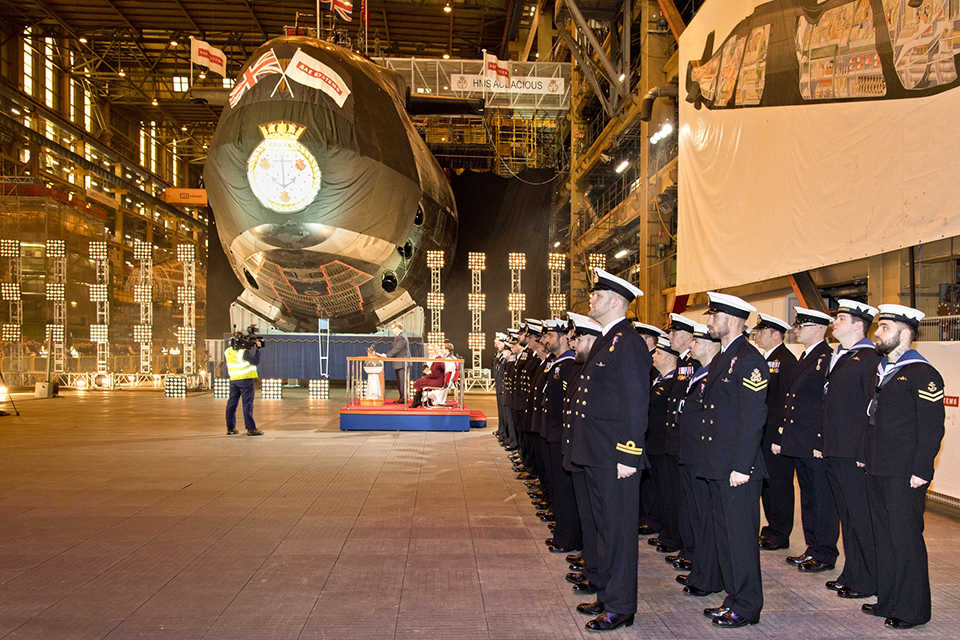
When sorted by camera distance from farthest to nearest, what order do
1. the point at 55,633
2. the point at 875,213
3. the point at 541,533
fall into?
the point at 875,213
the point at 541,533
the point at 55,633

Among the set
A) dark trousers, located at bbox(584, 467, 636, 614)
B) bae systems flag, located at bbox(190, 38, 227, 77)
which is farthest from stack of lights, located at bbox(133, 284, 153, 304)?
dark trousers, located at bbox(584, 467, 636, 614)

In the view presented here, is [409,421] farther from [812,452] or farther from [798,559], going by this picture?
[812,452]

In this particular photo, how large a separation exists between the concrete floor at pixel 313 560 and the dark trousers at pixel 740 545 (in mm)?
160

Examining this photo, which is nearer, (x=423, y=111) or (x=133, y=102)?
(x=423, y=111)

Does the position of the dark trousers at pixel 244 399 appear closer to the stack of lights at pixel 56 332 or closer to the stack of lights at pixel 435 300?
the stack of lights at pixel 435 300

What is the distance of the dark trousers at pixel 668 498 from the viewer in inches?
199

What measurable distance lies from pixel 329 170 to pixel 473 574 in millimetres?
10109

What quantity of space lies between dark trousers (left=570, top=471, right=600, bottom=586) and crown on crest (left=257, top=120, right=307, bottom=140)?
411 inches

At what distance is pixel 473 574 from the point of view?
4305mm

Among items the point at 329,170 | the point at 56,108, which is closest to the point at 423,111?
the point at 329,170

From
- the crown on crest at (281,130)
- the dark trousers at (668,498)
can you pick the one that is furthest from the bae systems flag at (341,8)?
the dark trousers at (668,498)

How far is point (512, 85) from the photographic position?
21.2 metres

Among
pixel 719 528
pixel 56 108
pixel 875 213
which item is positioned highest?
pixel 56 108

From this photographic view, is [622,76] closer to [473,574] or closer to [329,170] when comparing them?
[329,170]
